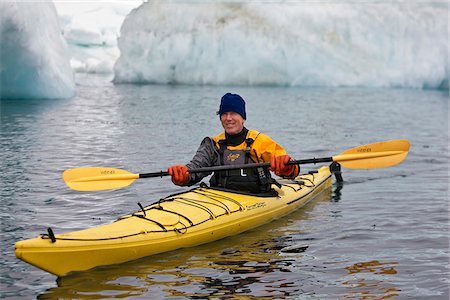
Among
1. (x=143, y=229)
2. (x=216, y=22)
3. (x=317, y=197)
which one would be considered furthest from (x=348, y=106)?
(x=143, y=229)

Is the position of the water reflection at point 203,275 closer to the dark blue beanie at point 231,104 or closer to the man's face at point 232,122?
the man's face at point 232,122

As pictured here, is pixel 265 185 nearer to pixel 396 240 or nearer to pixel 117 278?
pixel 396 240

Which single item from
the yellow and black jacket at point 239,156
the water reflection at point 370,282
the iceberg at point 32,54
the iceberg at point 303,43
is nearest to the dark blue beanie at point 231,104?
the yellow and black jacket at point 239,156

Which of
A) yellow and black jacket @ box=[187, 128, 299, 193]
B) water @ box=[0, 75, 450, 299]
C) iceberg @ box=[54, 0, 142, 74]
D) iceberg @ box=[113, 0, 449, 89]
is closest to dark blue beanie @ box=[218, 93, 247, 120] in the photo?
yellow and black jacket @ box=[187, 128, 299, 193]

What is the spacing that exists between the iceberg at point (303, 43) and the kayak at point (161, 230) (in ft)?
69.7

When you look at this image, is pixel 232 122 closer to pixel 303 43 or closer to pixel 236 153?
A: pixel 236 153

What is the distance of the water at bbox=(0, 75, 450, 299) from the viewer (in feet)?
16.7

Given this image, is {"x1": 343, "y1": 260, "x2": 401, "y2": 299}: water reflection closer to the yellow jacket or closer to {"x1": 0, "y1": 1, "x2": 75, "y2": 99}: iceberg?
the yellow jacket

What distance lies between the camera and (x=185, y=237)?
19.8ft

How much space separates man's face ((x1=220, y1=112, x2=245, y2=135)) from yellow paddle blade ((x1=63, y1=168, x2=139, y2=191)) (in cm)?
97

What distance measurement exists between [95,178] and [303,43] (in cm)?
2284

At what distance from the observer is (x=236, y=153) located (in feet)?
21.9

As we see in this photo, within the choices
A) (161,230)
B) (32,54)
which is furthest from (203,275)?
(32,54)

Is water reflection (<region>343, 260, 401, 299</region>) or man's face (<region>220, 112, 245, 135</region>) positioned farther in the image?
man's face (<region>220, 112, 245, 135</region>)
